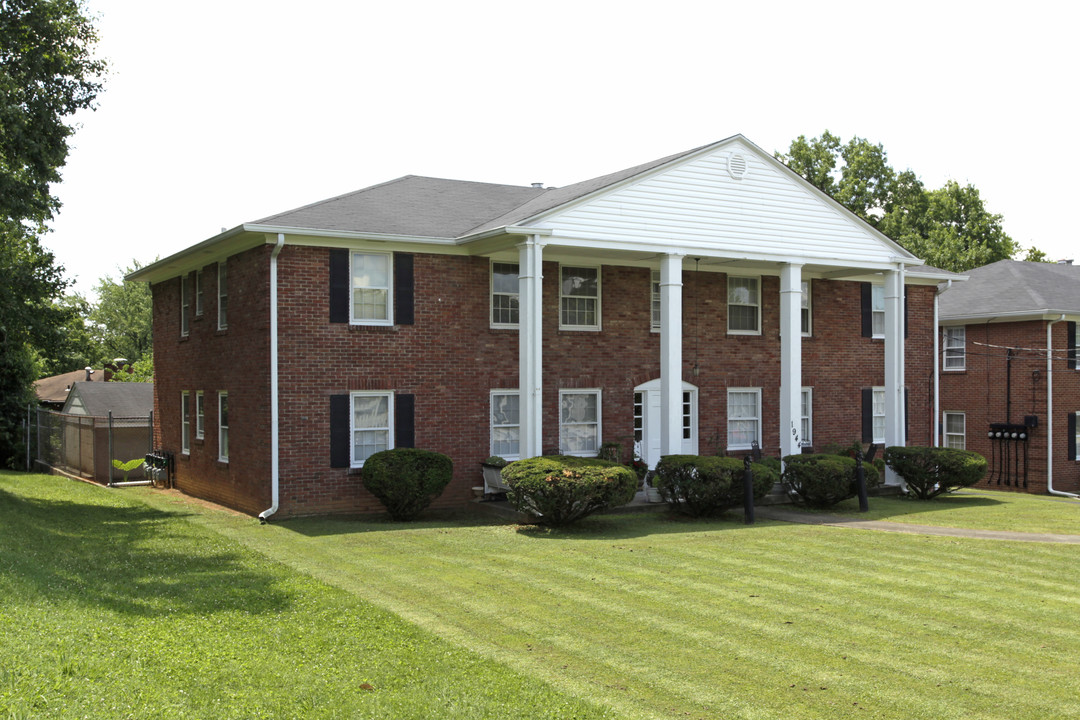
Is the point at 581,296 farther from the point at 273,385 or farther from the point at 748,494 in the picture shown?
the point at 273,385

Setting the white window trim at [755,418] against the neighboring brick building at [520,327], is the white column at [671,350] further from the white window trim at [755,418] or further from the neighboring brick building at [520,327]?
the white window trim at [755,418]

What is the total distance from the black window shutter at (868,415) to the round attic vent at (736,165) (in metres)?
7.54

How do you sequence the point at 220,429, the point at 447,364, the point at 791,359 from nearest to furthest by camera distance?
the point at 447,364
the point at 220,429
the point at 791,359

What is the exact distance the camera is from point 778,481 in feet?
65.2

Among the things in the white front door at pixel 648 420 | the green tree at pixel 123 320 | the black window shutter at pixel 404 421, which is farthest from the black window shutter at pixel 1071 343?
the green tree at pixel 123 320

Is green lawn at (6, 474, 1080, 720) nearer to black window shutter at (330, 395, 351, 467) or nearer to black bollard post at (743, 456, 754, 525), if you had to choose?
black bollard post at (743, 456, 754, 525)

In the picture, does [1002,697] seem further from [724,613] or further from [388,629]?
[388,629]

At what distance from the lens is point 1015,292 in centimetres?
3094

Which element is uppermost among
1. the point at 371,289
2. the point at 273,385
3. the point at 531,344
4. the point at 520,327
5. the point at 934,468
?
the point at 371,289

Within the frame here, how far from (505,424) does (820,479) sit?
21.3ft

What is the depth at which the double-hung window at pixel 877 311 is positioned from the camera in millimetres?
25375

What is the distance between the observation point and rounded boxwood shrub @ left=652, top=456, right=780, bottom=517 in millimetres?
17703

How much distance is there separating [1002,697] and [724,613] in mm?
3094

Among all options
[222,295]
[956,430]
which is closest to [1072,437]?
[956,430]
